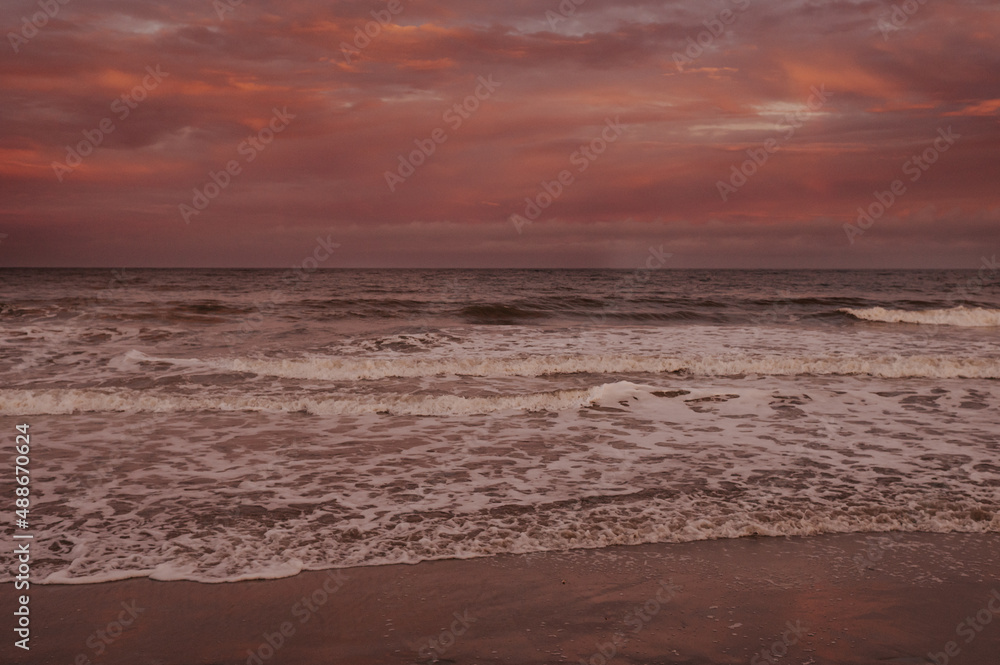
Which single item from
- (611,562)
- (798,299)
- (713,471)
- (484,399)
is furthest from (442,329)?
(798,299)

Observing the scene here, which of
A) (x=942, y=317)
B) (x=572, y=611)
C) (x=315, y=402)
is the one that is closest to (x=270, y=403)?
(x=315, y=402)

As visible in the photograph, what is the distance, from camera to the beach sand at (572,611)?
13.1 ft

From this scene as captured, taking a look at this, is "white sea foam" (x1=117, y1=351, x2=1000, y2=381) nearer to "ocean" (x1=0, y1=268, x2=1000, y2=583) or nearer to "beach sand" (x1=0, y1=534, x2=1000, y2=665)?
"ocean" (x1=0, y1=268, x2=1000, y2=583)

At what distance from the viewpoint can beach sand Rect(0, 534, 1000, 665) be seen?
157 inches

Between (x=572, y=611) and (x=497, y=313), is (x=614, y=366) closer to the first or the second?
(x=572, y=611)

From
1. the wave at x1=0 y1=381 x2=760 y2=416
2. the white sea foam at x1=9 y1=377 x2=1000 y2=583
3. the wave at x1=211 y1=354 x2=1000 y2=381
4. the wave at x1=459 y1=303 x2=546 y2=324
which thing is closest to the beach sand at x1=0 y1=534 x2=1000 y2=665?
the white sea foam at x1=9 y1=377 x2=1000 y2=583

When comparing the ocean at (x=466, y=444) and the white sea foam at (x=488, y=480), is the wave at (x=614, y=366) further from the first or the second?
the white sea foam at (x=488, y=480)

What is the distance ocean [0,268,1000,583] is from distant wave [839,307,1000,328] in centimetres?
856

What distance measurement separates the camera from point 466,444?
9.29 m

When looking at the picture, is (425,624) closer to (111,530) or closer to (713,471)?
(111,530)

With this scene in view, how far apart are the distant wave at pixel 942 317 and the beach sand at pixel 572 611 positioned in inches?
1089

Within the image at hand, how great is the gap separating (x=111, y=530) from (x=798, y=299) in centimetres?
4343

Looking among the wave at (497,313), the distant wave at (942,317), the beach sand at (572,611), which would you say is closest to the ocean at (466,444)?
the beach sand at (572,611)

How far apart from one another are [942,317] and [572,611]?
3216 cm
